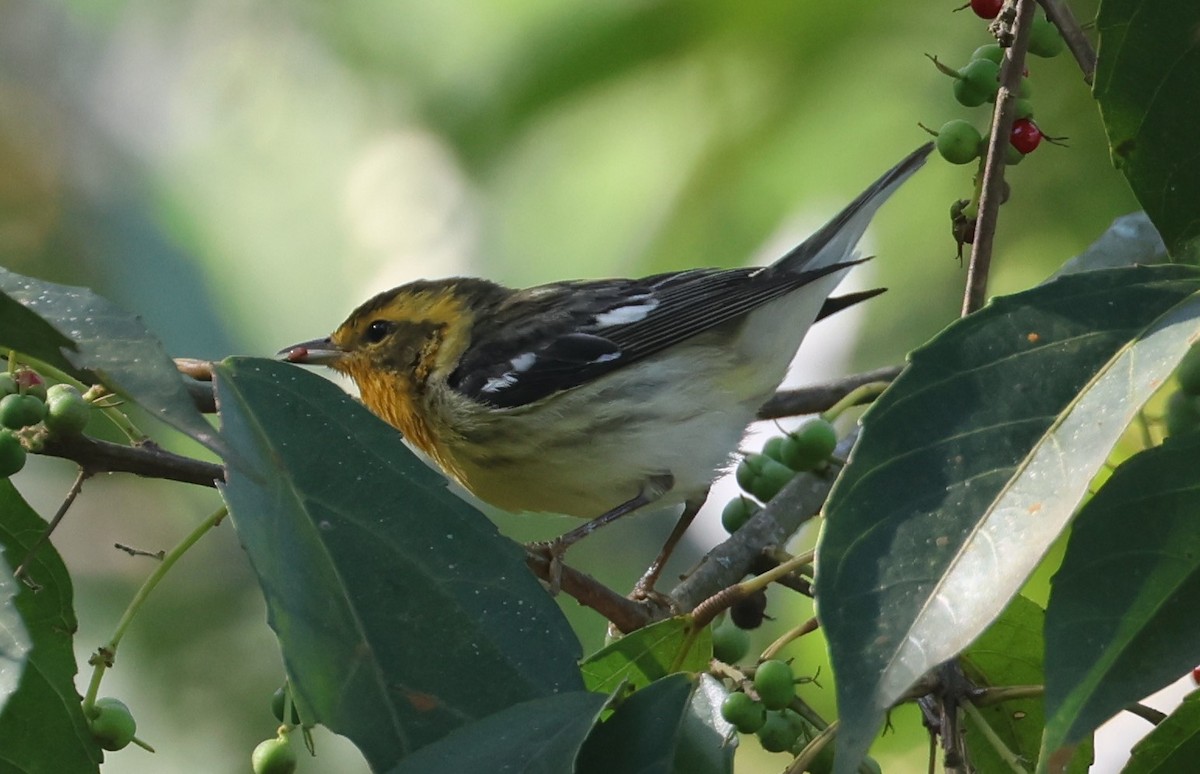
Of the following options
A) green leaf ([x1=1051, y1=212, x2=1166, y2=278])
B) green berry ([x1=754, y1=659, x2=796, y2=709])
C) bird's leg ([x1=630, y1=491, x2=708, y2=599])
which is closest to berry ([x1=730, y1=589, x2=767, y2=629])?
bird's leg ([x1=630, y1=491, x2=708, y2=599])

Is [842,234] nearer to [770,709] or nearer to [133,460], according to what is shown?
[770,709]

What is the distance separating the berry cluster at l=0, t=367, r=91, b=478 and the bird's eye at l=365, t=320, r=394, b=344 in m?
2.03

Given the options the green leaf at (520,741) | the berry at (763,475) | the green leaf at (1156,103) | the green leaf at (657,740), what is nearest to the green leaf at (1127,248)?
the berry at (763,475)

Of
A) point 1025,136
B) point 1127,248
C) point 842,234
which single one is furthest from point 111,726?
point 842,234

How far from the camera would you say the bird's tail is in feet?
11.3

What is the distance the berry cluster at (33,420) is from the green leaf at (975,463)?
1052 millimetres

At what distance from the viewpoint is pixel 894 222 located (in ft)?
13.6

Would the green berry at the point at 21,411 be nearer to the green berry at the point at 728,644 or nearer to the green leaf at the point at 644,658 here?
the green leaf at the point at 644,658

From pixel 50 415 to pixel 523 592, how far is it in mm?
714

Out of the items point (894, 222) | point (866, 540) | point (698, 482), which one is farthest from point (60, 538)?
point (866, 540)

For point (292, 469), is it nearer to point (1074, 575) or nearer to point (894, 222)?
point (1074, 575)

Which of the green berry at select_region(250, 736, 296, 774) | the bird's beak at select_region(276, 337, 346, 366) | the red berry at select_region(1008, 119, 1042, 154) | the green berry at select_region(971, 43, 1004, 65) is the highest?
the green berry at select_region(971, 43, 1004, 65)

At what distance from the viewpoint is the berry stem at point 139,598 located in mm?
1830

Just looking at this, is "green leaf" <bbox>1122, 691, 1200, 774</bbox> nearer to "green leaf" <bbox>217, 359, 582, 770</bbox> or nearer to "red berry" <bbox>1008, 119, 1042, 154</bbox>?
"green leaf" <bbox>217, 359, 582, 770</bbox>
